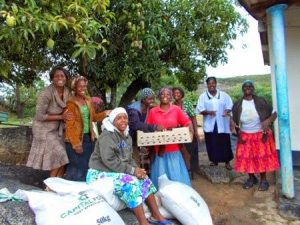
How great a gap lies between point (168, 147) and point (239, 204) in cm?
117

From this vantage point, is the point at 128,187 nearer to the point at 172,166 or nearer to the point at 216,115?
the point at 172,166

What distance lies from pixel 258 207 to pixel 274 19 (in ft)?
7.02

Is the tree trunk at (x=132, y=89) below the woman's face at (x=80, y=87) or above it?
above

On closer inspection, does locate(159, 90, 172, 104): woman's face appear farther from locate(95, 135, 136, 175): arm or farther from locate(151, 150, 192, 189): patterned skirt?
locate(95, 135, 136, 175): arm

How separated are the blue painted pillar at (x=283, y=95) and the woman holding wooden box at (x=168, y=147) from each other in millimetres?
1023

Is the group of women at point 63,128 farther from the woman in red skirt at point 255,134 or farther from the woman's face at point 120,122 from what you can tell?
the woman in red skirt at point 255,134

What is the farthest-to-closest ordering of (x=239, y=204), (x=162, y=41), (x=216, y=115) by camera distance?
(x=162, y=41) → (x=216, y=115) → (x=239, y=204)

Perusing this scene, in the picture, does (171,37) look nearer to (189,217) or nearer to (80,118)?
(80,118)

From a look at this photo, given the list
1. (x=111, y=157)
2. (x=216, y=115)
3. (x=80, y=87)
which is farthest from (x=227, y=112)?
(x=111, y=157)

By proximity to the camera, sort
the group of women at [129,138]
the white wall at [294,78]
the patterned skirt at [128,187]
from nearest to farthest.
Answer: the patterned skirt at [128,187]
the group of women at [129,138]
the white wall at [294,78]

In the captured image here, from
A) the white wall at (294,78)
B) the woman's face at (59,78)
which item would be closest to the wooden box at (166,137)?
the woman's face at (59,78)

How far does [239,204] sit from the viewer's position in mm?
4848

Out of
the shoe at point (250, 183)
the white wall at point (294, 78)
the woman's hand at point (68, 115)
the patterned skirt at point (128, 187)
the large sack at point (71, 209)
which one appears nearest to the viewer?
the large sack at point (71, 209)

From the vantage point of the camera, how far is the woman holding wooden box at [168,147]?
450cm
